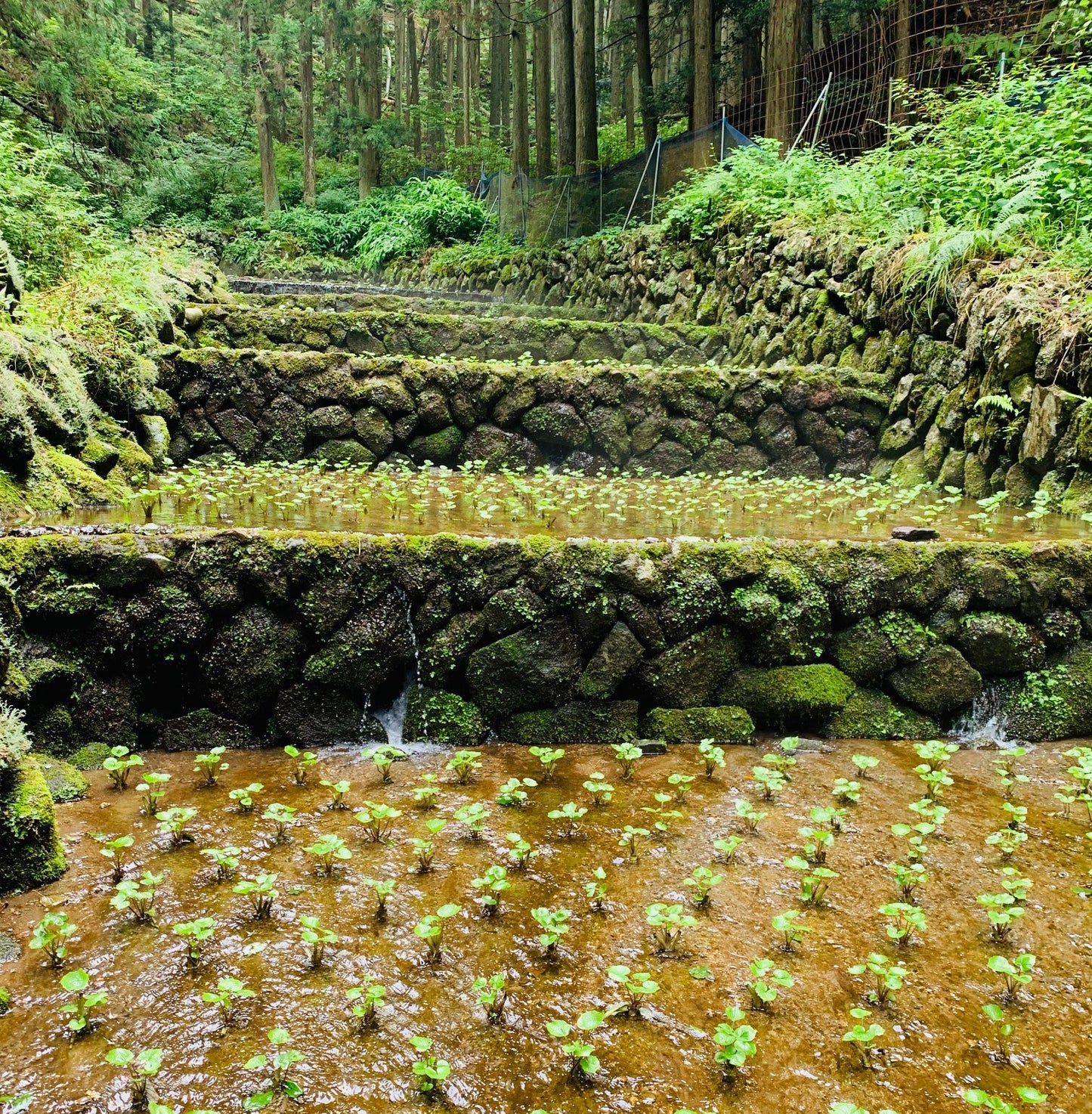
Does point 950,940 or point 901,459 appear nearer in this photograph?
point 950,940

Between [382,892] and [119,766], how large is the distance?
1.50 m

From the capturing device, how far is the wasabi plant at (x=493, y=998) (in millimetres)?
2466

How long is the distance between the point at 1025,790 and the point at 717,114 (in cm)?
1447

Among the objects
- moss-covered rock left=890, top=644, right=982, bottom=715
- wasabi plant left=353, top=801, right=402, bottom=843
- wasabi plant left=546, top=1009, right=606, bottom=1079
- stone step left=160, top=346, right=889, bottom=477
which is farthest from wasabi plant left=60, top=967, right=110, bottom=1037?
stone step left=160, top=346, right=889, bottom=477

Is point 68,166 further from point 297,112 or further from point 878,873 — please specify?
point 297,112

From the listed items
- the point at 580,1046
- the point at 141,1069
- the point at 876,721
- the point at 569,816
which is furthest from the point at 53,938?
the point at 876,721

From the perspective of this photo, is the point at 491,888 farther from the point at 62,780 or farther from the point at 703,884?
the point at 62,780

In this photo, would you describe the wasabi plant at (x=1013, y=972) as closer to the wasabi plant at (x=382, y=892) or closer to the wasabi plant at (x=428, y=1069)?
the wasabi plant at (x=428, y=1069)

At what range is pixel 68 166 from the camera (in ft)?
43.3

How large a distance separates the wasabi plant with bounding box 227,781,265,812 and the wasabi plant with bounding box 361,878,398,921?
2.54ft

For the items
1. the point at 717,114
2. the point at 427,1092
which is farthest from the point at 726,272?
the point at 427,1092

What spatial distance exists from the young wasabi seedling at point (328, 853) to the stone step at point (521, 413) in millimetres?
4576

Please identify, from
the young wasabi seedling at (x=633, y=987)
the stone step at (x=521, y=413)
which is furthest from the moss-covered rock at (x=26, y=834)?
the stone step at (x=521, y=413)

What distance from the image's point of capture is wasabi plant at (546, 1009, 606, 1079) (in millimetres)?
2250
